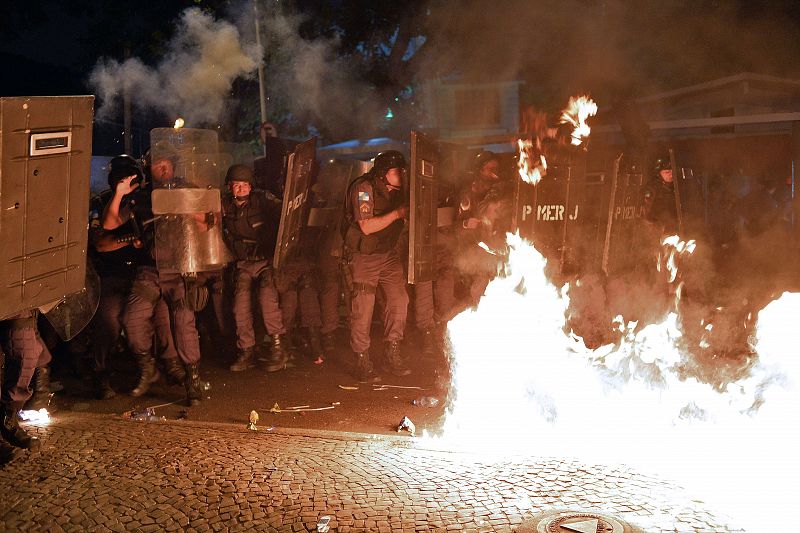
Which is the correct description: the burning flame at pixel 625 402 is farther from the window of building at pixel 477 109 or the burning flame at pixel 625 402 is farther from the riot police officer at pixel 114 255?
the window of building at pixel 477 109

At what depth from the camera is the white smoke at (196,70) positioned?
1222cm

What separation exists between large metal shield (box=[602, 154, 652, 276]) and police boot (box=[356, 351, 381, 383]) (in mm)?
2936

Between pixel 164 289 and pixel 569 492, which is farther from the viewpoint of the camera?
pixel 164 289

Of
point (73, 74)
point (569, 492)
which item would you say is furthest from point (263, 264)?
point (73, 74)

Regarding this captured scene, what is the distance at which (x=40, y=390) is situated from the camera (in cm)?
661

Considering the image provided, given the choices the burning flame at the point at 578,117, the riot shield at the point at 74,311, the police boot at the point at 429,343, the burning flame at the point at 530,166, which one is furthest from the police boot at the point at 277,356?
the burning flame at the point at 578,117

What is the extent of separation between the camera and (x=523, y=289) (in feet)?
23.0

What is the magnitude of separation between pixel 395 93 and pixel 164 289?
1240 cm

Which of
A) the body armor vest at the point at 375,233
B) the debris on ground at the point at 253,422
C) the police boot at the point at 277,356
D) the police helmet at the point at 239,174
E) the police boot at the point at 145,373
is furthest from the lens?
the police boot at the point at 277,356

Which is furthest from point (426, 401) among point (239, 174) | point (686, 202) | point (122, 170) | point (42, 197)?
point (686, 202)

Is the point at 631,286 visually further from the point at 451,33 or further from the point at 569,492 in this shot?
the point at 451,33

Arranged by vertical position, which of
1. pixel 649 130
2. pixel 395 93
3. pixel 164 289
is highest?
pixel 395 93

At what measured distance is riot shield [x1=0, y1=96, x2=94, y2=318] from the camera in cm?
471

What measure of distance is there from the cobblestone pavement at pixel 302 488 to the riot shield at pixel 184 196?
6.49 ft
